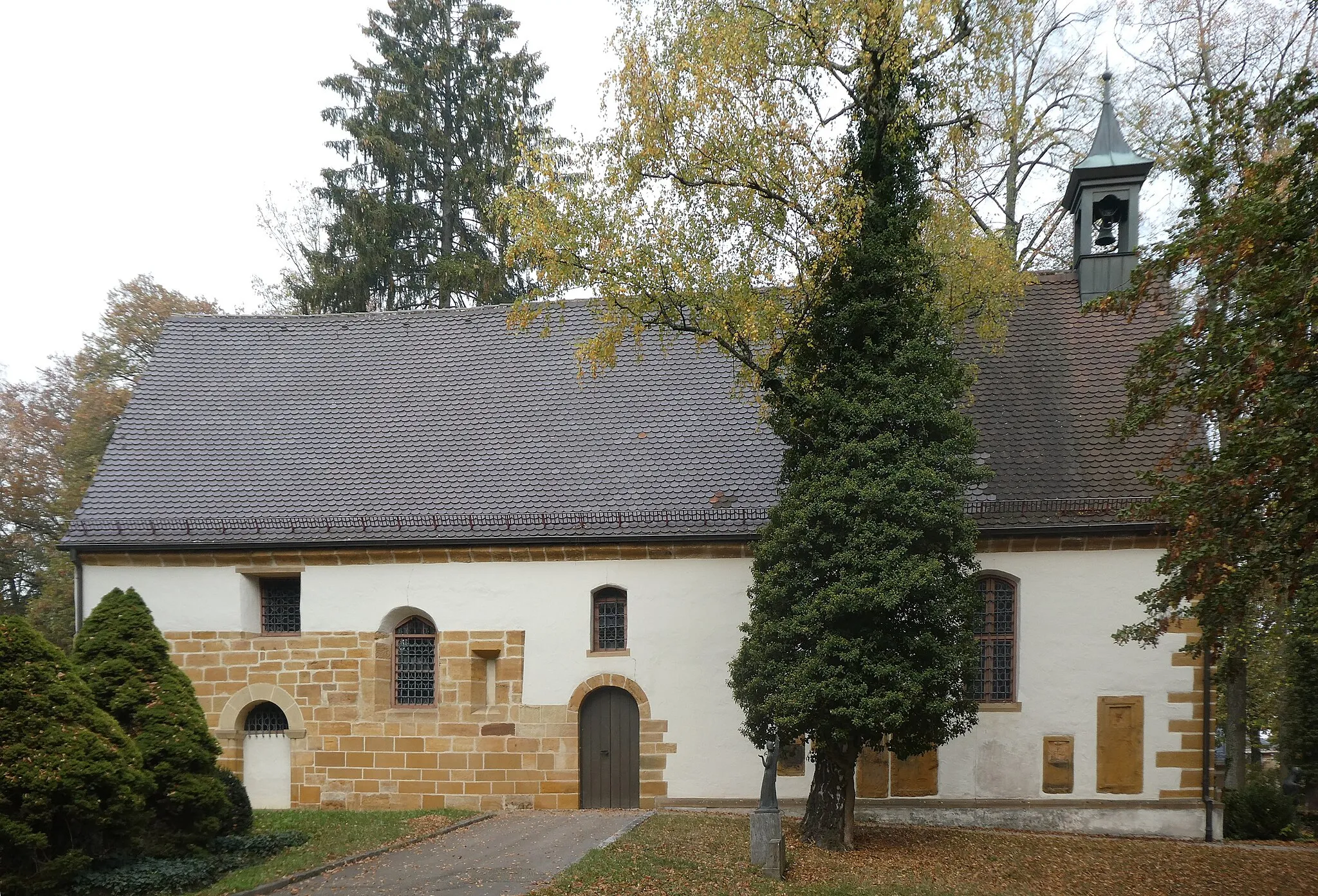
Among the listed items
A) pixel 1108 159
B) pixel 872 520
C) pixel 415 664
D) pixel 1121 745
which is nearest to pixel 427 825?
pixel 415 664

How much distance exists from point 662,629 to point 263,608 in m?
6.01

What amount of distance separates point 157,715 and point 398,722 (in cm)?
471

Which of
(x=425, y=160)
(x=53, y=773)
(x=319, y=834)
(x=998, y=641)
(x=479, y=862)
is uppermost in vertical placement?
(x=425, y=160)

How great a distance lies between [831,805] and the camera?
1145 cm

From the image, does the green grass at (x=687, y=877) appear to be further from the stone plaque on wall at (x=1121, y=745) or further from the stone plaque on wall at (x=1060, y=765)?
the stone plaque on wall at (x=1121, y=745)

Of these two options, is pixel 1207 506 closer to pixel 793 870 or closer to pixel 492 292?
pixel 793 870

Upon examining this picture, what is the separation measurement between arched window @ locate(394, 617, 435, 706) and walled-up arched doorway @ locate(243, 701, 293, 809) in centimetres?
166

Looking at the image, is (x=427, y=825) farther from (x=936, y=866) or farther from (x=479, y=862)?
(x=936, y=866)

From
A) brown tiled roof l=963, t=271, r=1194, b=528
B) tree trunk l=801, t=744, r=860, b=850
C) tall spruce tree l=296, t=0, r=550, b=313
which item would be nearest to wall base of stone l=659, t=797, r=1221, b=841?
tree trunk l=801, t=744, r=860, b=850

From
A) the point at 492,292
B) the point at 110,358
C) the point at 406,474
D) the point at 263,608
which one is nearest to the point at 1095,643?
the point at 406,474

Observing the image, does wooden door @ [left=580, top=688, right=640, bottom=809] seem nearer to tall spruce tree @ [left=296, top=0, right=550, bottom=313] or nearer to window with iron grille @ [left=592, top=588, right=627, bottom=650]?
window with iron grille @ [left=592, top=588, right=627, bottom=650]

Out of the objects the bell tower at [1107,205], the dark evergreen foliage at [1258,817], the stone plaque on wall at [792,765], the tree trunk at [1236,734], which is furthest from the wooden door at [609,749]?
the tree trunk at [1236,734]

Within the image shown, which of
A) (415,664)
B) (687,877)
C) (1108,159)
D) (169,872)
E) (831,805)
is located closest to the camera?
(169,872)

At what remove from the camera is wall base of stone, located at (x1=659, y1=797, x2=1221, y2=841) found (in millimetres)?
13594
